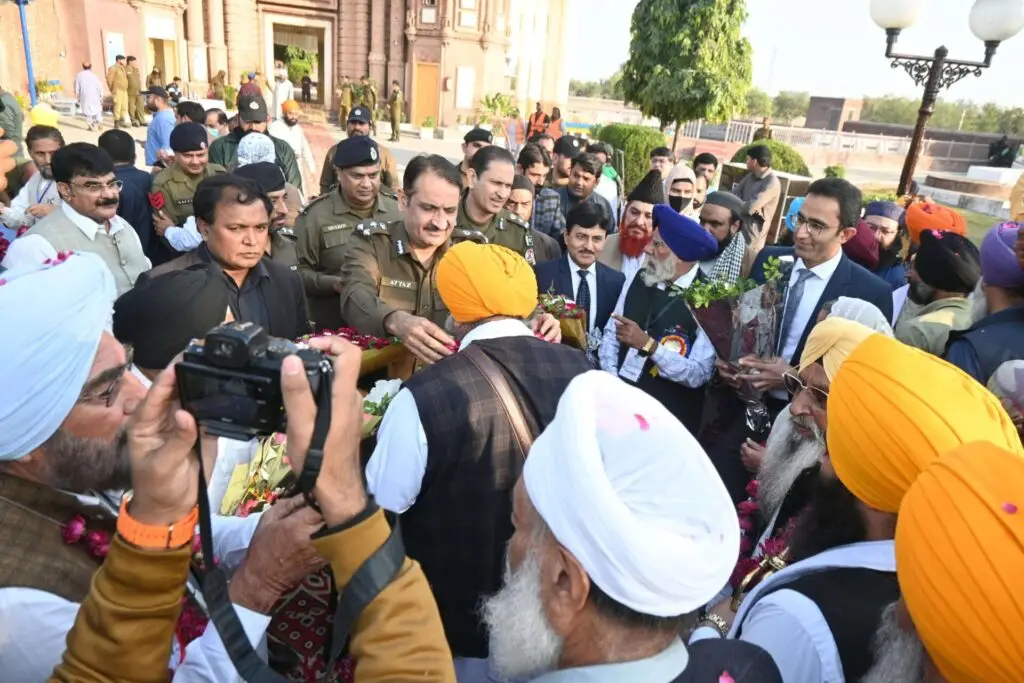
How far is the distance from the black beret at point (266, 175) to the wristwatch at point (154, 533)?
14.3 feet

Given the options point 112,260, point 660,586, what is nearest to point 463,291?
point 660,586

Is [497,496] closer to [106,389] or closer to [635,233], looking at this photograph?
[106,389]

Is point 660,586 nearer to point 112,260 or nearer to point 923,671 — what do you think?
point 923,671

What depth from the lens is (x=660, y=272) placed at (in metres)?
3.97

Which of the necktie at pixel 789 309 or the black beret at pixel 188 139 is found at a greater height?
the black beret at pixel 188 139

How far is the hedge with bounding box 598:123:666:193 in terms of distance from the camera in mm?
16322

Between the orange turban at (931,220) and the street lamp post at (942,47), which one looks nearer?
the orange turban at (931,220)

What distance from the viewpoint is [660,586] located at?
1.20 m

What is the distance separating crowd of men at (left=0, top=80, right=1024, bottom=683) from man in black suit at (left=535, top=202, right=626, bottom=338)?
1.00 metres

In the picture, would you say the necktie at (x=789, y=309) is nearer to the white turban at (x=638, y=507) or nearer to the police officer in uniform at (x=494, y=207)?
the police officer in uniform at (x=494, y=207)

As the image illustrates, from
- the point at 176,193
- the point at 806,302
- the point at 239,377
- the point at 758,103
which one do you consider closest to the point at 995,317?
the point at 806,302

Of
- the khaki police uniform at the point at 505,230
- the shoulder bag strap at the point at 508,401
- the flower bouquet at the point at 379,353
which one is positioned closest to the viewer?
the shoulder bag strap at the point at 508,401

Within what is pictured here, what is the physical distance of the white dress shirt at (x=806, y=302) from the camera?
3.79 m

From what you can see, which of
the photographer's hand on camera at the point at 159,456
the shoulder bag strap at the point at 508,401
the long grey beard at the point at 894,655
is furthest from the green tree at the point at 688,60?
the photographer's hand on camera at the point at 159,456
